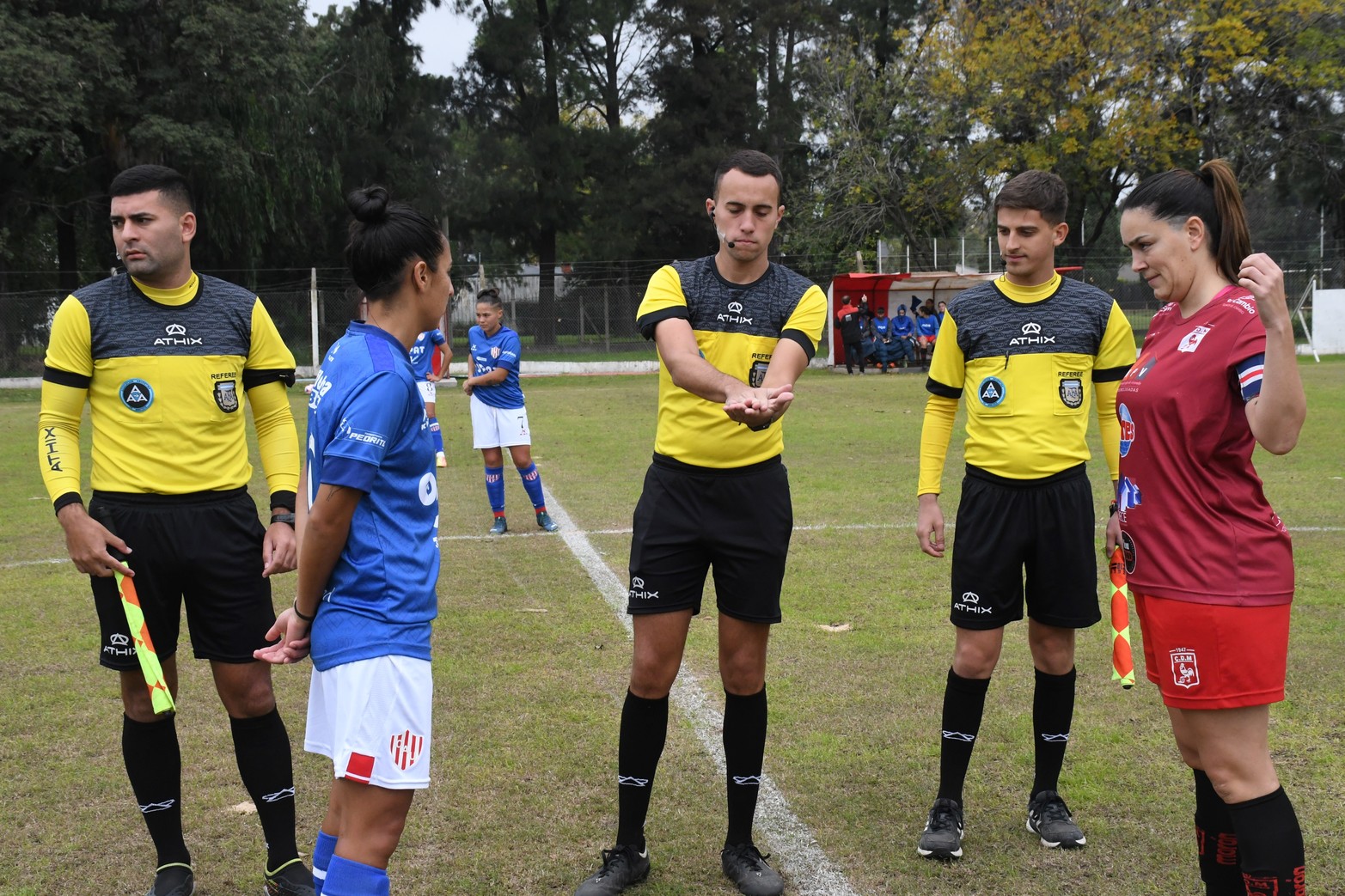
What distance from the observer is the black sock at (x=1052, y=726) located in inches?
169

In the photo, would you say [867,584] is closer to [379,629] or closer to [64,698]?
[64,698]

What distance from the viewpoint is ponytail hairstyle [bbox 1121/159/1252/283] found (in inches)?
120

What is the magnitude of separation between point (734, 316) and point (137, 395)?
1.98m

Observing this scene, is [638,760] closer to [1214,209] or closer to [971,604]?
[971,604]

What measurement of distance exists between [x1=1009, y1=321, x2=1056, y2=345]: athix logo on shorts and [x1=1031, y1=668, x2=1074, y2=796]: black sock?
1.21 m

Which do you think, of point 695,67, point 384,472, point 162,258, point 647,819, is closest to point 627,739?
point 647,819

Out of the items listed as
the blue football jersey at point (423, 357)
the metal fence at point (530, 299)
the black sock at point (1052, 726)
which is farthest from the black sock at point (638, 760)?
the metal fence at point (530, 299)

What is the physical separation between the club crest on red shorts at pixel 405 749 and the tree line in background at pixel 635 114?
101 feet

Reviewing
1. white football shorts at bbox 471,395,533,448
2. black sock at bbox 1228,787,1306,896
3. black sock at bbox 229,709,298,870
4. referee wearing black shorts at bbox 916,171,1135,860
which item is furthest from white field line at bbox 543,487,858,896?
white football shorts at bbox 471,395,533,448

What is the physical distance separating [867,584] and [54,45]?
99.9 ft

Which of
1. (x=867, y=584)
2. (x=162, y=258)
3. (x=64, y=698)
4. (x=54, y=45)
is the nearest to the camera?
(x=162, y=258)

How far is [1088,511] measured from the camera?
4.28 m

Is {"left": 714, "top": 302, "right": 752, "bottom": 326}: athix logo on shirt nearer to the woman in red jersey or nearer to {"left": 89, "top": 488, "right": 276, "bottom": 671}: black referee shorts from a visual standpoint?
the woman in red jersey

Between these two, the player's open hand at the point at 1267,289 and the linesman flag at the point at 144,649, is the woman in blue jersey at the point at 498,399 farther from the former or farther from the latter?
the player's open hand at the point at 1267,289
